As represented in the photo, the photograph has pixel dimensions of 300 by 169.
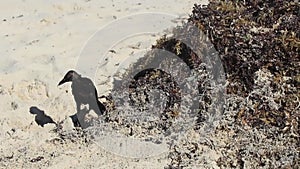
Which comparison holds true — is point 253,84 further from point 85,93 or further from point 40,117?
point 40,117

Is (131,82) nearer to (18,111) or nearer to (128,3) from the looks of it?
(18,111)

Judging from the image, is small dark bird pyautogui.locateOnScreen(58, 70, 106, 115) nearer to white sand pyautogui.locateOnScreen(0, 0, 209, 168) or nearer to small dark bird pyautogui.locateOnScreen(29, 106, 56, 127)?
white sand pyautogui.locateOnScreen(0, 0, 209, 168)

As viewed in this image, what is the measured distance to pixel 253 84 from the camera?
482 centimetres

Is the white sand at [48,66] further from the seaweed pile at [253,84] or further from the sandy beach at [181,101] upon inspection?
the seaweed pile at [253,84]

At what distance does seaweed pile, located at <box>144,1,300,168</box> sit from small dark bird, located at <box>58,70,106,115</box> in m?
0.78

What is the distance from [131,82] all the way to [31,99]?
1113 millimetres

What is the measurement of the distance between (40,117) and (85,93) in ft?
1.64

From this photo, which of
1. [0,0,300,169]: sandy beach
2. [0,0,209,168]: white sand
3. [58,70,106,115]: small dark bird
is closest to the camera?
[0,0,300,169]: sandy beach

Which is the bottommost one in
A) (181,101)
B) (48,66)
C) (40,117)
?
(40,117)

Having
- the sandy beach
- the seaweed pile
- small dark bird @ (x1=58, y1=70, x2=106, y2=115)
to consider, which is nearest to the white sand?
the sandy beach

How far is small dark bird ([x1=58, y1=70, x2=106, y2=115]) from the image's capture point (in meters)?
5.32

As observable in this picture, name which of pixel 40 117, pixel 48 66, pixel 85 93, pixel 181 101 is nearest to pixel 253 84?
pixel 181 101

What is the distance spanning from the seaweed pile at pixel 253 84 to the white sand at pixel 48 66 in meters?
0.53

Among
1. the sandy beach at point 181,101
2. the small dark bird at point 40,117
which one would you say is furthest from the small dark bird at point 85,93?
the small dark bird at point 40,117
